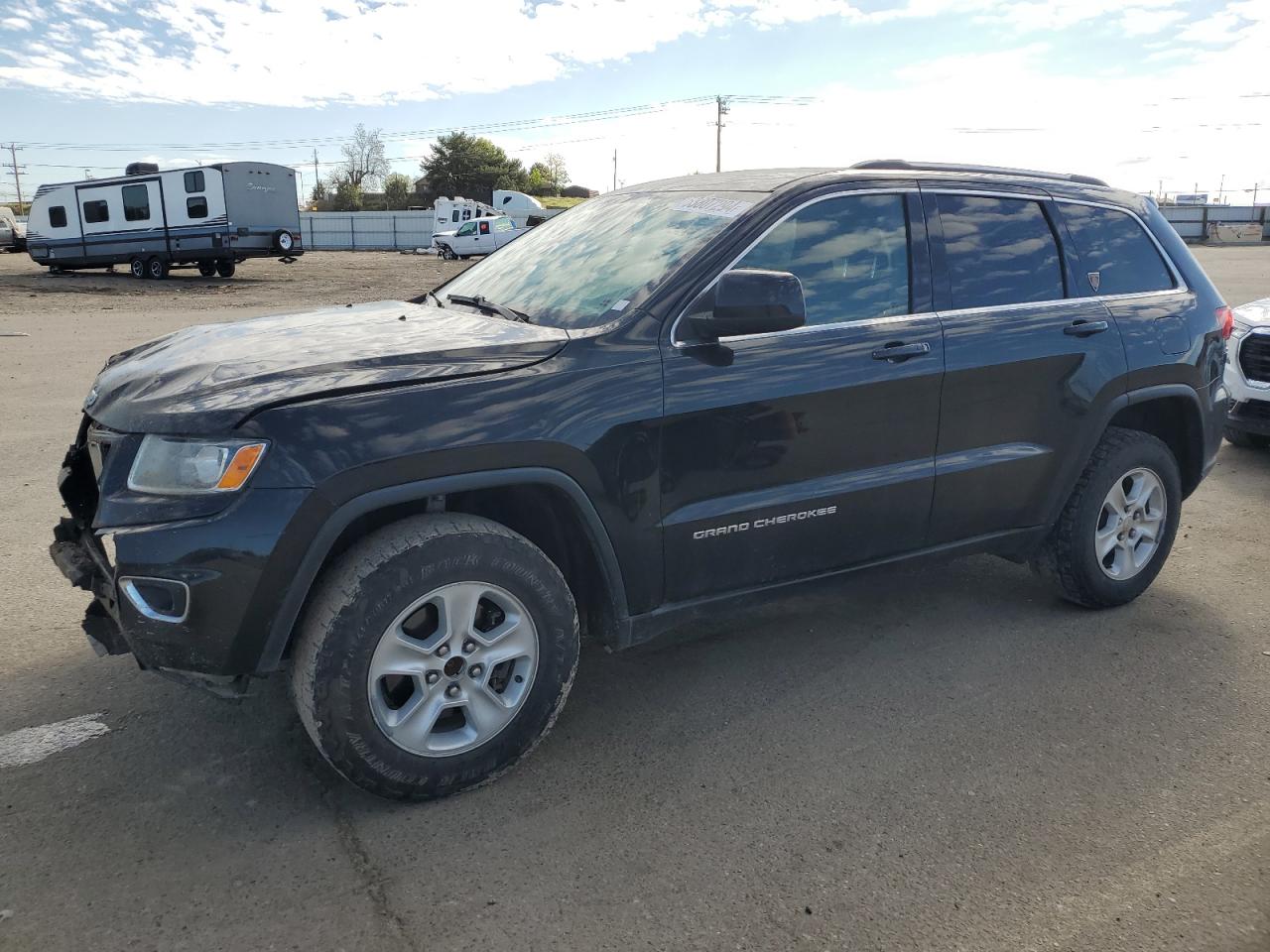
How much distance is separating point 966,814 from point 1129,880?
46cm

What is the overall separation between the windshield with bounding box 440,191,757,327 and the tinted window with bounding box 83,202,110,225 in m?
29.4

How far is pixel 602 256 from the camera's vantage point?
12.2ft

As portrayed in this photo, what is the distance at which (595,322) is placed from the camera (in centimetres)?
330

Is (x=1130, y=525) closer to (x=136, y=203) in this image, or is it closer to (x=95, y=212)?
(x=136, y=203)

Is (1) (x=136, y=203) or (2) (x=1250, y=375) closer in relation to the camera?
(2) (x=1250, y=375)

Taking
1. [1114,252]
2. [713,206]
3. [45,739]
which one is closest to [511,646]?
[45,739]

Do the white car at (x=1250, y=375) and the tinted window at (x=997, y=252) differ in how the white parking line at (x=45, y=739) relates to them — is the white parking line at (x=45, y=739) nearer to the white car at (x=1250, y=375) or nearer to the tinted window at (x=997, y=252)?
the tinted window at (x=997, y=252)

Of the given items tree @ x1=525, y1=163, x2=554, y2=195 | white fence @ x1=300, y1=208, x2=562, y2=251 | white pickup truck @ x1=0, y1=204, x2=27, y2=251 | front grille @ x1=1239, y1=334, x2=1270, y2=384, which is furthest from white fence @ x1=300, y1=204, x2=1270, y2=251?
front grille @ x1=1239, y1=334, x2=1270, y2=384

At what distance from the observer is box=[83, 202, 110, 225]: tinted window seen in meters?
29.1

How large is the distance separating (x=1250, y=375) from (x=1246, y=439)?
82 cm

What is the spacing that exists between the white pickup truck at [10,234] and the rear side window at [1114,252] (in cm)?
4539

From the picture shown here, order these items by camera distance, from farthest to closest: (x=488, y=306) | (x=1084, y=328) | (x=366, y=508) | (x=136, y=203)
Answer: (x=136, y=203), (x=1084, y=328), (x=488, y=306), (x=366, y=508)

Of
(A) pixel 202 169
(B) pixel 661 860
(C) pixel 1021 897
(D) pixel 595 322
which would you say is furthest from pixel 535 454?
(A) pixel 202 169

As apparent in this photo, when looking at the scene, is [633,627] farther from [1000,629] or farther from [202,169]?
[202,169]
